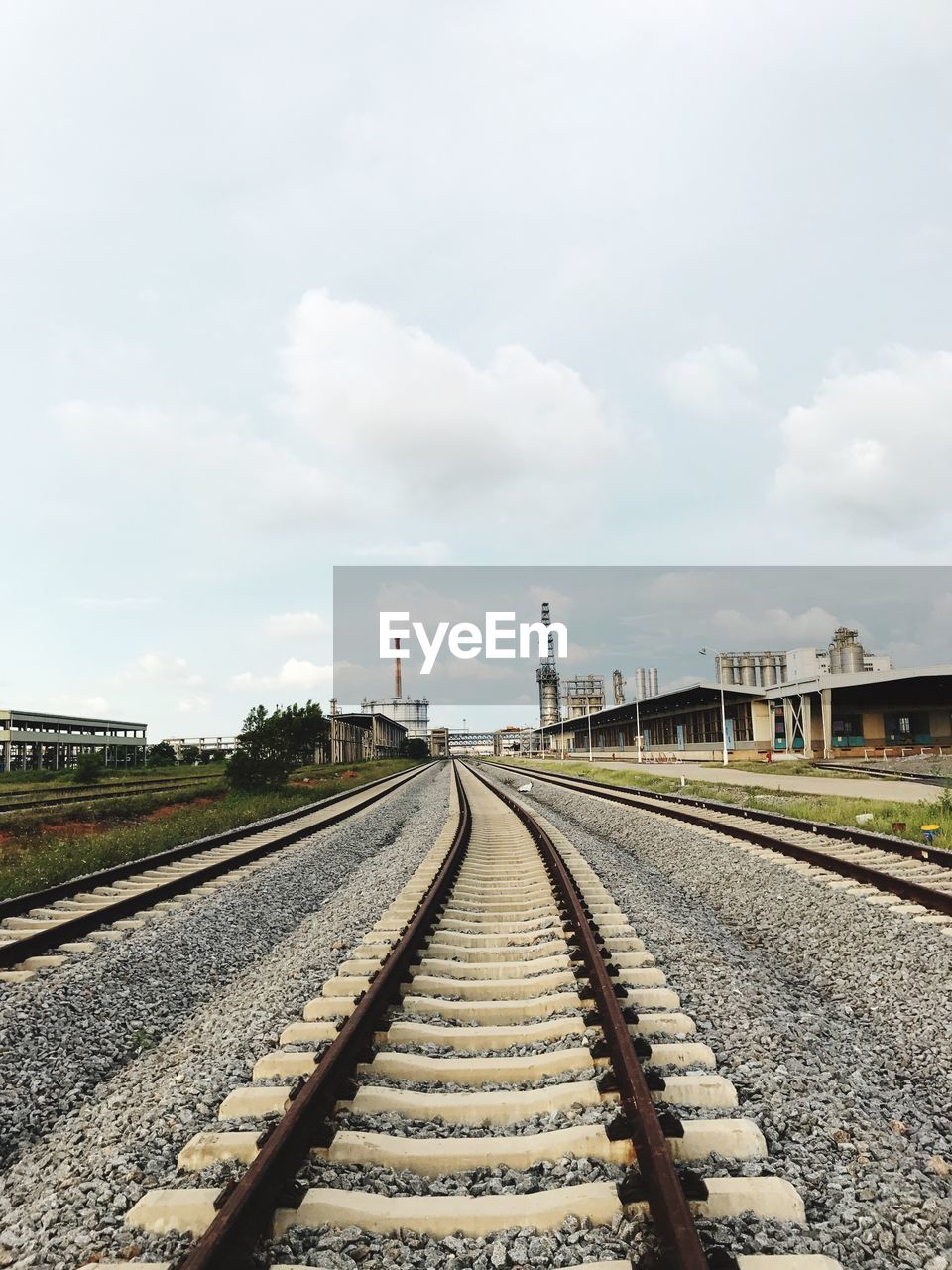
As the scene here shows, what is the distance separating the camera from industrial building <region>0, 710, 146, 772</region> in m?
80.7

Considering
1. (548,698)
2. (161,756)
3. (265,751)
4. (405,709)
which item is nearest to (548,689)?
(548,698)

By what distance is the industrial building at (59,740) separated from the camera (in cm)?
8069

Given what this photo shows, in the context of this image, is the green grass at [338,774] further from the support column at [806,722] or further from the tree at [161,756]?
the tree at [161,756]

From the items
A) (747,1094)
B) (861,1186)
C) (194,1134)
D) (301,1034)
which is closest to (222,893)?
(301,1034)

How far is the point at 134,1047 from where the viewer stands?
4.80 metres

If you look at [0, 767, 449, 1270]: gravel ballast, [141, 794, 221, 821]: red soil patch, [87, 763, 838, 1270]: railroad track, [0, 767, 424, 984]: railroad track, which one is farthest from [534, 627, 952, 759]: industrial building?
[87, 763, 838, 1270]: railroad track

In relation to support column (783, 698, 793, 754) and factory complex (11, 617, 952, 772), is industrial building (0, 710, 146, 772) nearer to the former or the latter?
factory complex (11, 617, 952, 772)

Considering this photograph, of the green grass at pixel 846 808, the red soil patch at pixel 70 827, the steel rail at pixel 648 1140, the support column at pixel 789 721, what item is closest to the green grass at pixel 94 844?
the red soil patch at pixel 70 827

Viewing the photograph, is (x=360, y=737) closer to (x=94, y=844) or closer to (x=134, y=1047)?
(x=94, y=844)

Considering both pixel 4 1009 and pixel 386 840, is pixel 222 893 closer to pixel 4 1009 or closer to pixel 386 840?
pixel 4 1009

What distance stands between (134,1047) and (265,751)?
24550mm

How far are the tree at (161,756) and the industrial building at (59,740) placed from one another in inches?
214

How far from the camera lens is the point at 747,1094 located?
3688 millimetres

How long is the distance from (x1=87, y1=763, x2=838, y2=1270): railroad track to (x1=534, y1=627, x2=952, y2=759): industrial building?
1478 inches
